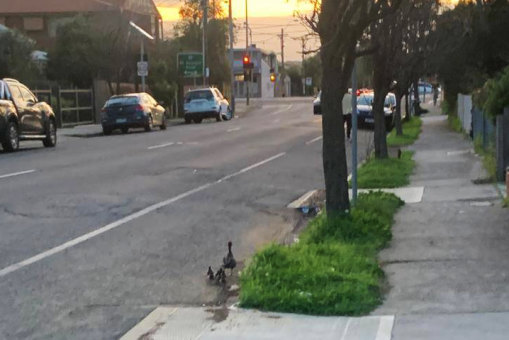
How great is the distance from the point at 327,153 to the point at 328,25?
4.55 ft

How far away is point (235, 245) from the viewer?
31.3 feet

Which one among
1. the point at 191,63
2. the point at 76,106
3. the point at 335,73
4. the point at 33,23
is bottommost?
the point at 76,106

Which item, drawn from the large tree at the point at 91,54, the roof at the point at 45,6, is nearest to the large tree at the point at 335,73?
the large tree at the point at 91,54

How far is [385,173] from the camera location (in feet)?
49.3

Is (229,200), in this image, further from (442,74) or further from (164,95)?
(164,95)

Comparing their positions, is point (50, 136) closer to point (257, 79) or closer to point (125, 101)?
point (125, 101)

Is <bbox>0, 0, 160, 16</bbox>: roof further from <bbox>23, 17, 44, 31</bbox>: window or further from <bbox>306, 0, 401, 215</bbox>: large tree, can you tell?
<bbox>306, 0, 401, 215</bbox>: large tree

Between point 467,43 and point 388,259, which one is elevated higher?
point 467,43

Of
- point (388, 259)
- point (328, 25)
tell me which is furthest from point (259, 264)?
point (328, 25)

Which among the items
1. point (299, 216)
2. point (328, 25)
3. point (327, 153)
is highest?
point (328, 25)

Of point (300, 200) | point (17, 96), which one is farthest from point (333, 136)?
point (17, 96)

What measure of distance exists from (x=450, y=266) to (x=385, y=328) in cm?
202

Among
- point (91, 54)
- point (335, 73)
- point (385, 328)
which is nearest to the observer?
point (385, 328)

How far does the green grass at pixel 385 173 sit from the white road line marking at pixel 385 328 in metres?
7.40
